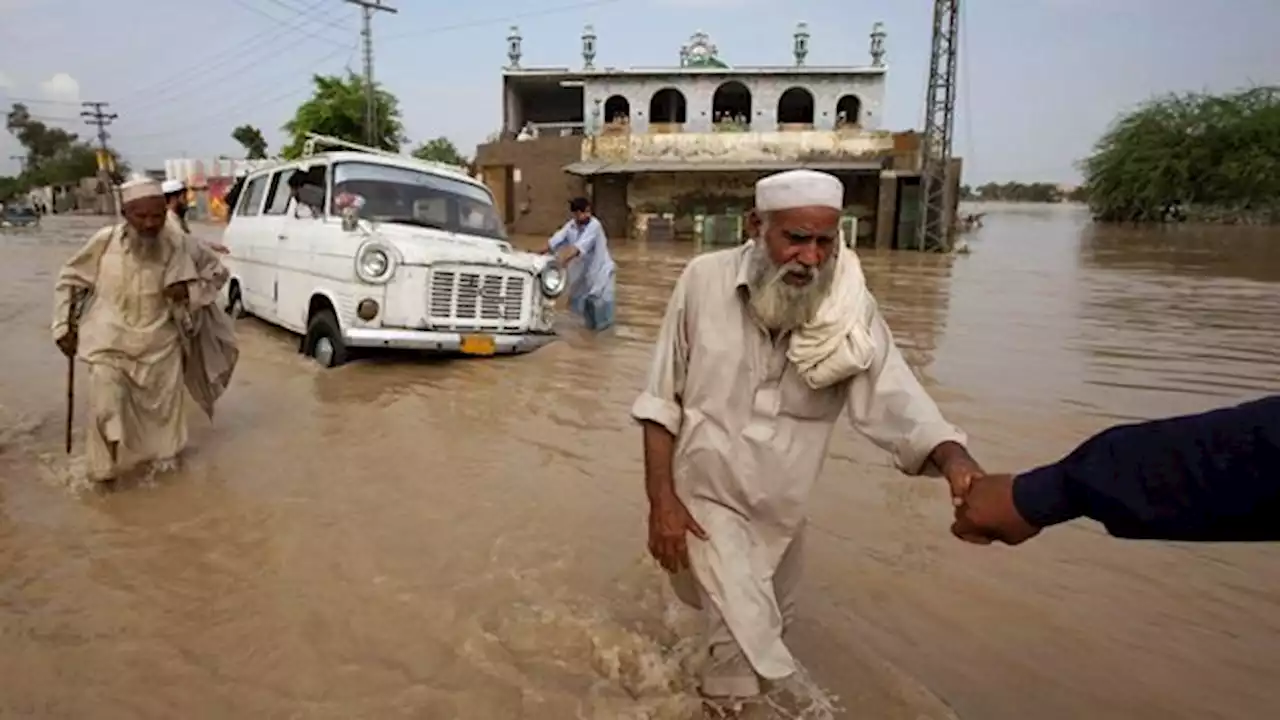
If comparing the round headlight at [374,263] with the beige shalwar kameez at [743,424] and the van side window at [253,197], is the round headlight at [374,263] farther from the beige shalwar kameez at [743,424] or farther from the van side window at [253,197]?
the beige shalwar kameez at [743,424]

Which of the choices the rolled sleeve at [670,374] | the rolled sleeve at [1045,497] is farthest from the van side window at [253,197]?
the rolled sleeve at [1045,497]

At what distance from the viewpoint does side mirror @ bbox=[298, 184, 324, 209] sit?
24.0ft

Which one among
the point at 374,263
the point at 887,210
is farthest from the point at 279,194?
the point at 887,210

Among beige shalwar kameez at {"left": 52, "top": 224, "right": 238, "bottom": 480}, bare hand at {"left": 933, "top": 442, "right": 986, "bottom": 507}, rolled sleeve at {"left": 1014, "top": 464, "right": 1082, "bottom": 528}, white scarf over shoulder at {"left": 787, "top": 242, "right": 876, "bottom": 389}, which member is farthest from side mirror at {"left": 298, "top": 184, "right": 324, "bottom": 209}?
rolled sleeve at {"left": 1014, "top": 464, "right": 1082, "bottom": 528}

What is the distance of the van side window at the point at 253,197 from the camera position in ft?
30.3

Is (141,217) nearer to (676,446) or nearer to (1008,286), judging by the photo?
(676,446)

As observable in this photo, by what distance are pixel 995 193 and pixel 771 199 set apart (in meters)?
169

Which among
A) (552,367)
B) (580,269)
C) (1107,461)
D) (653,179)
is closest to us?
(1107,461)

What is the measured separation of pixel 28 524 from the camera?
4238 mm

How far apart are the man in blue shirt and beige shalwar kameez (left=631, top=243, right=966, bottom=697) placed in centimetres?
666

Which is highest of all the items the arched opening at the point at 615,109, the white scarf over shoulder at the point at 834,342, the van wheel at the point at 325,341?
the arched opening at the point at 615,109

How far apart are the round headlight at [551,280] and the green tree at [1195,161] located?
39.3 m

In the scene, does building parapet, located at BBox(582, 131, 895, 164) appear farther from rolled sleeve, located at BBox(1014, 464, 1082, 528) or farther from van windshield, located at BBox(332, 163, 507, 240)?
rolled sleeve, located at BBox(1014, 464, 1082, 528)

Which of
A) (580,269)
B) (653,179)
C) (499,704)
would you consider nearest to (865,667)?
(499,704)
